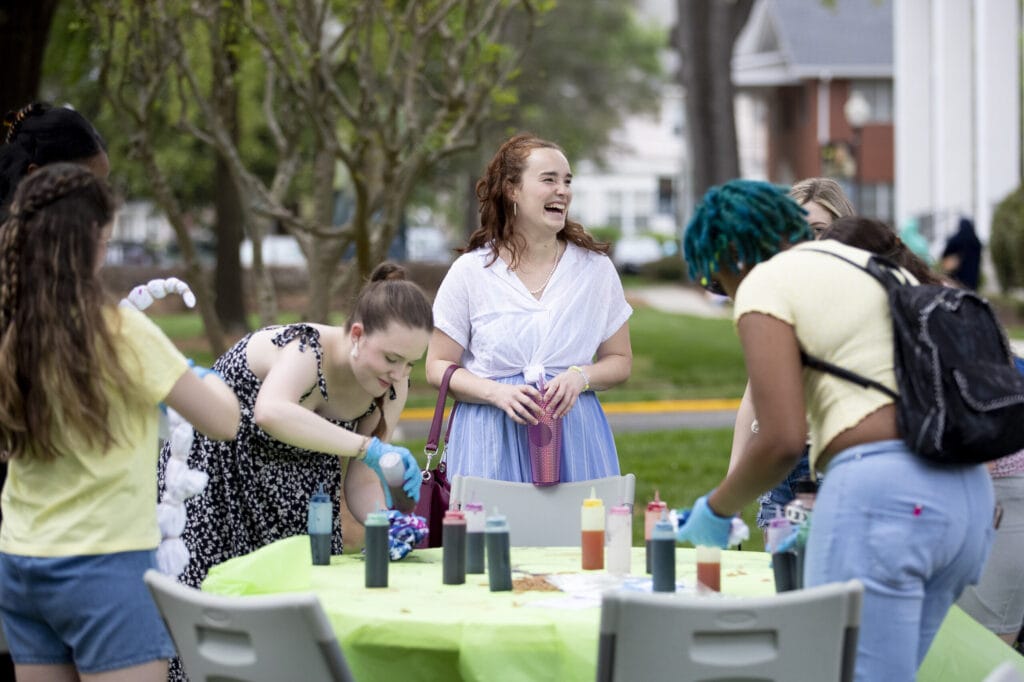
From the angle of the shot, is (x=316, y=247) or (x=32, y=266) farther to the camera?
(x=316, y=247)

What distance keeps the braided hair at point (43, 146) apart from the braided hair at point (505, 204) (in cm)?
144

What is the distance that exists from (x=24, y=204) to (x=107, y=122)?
2876cm

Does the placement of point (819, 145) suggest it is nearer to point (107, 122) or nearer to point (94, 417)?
point (107, 122)

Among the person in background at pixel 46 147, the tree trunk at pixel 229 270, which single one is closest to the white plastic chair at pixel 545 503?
the person in background at pixel 46 147

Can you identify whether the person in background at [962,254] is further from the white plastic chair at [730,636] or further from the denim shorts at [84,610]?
the denim shorts at [84,610]

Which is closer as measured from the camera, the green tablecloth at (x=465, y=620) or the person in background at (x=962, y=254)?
the green tablecloth at (x=465, y=620)

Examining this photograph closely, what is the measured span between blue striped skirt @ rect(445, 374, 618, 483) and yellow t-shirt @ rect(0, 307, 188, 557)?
6.43 ft

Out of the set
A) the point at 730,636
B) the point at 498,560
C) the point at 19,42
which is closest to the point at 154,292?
the point at 498,560

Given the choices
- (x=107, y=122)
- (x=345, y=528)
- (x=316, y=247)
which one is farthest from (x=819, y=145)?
(x=345, y=528)

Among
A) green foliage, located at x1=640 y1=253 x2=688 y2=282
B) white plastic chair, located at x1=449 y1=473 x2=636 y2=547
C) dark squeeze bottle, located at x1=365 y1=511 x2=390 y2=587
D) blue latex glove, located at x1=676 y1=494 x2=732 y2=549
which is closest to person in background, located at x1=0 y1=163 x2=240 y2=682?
dark squeeze bottle, located at x1=365 y1=511 x2=390 y2=587

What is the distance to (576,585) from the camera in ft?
12.9

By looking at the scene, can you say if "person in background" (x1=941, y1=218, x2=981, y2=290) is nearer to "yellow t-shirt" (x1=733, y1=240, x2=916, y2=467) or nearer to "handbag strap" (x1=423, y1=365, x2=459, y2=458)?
"handbag strap" (x1=423, y1=365, x2=459, y2=458)

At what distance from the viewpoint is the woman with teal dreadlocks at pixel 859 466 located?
323cm

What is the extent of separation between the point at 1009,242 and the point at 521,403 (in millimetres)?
21521
